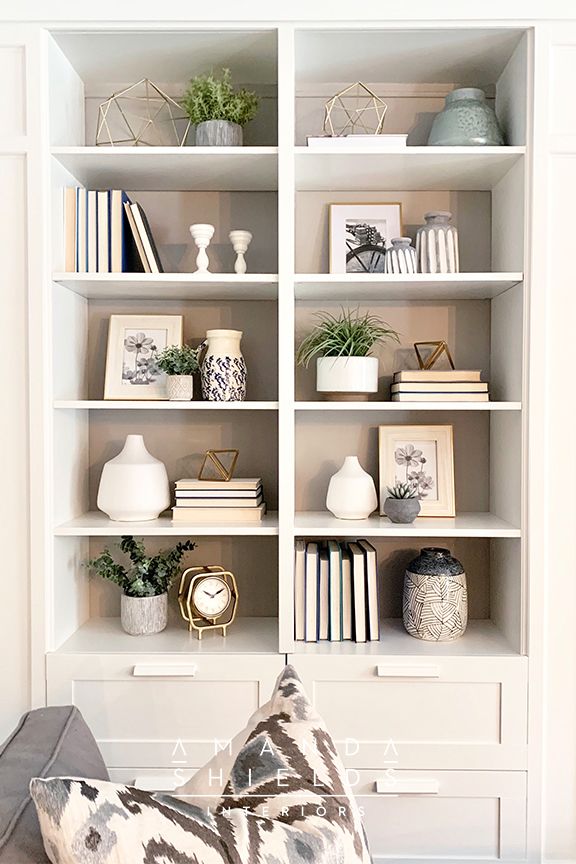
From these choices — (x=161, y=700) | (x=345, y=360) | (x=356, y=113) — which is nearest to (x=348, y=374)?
(x=345, y=360)

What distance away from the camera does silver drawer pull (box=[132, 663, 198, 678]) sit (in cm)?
196

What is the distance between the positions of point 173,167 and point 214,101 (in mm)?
206

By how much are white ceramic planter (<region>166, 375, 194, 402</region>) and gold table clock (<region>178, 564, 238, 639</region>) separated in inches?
18.7

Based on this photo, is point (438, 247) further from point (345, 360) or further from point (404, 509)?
point (404, 509)

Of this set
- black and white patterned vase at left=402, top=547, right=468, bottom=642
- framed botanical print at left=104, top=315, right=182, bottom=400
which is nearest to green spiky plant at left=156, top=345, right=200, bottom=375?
framed botanical print at left=104, top=315, right=182, bottom=400

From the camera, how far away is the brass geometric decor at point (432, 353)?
2246 millimetres

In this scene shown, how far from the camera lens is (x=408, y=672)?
194 cm

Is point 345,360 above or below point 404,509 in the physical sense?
above

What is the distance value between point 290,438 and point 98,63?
118 cm

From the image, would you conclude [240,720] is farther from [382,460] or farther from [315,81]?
[315,81]

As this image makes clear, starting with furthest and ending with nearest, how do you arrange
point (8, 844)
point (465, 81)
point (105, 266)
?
1. point (465, 81)
2. point (105, 266)
3. point (8, 844)

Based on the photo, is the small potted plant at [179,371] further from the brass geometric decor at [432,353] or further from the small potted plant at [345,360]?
the brass geometric decor at [432,353]

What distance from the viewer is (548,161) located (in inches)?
76.2

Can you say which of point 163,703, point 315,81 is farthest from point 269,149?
point 163,703
